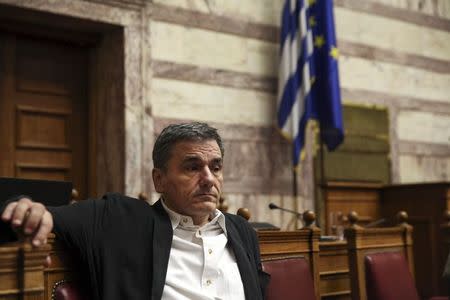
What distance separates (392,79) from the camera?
711 cm

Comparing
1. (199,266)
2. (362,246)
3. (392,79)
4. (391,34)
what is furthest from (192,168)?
(391,34)

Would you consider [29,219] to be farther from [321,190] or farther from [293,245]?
[321,190]

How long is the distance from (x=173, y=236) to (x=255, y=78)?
3.84m

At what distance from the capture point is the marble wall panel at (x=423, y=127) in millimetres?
7137

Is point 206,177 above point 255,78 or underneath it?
underneath

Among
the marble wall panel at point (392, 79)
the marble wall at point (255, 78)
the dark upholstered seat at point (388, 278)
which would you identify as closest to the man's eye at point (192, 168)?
the dark upholstered seat at point (388, 278)

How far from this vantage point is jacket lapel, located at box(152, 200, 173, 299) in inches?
87.7

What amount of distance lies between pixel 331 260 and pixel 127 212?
1.61 meters

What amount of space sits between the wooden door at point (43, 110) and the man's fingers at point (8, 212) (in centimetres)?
339

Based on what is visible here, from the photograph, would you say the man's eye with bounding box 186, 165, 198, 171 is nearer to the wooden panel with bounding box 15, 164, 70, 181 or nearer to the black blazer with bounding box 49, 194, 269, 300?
the black blazer with bounding box 49, 194, 269, 300

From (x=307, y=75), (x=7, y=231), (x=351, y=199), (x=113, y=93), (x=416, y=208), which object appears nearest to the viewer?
(x=7, y=231)

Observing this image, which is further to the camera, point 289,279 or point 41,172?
point 41,172

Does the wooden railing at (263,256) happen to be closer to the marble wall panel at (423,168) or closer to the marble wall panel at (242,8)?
the marble wall panel at (242,8)

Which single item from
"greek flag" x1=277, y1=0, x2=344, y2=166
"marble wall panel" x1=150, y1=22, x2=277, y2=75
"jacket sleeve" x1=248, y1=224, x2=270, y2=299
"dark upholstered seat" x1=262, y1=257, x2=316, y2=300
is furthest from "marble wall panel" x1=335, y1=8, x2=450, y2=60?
"jacket sleeve" x1=248, y1=224, x2=270, y2=299
